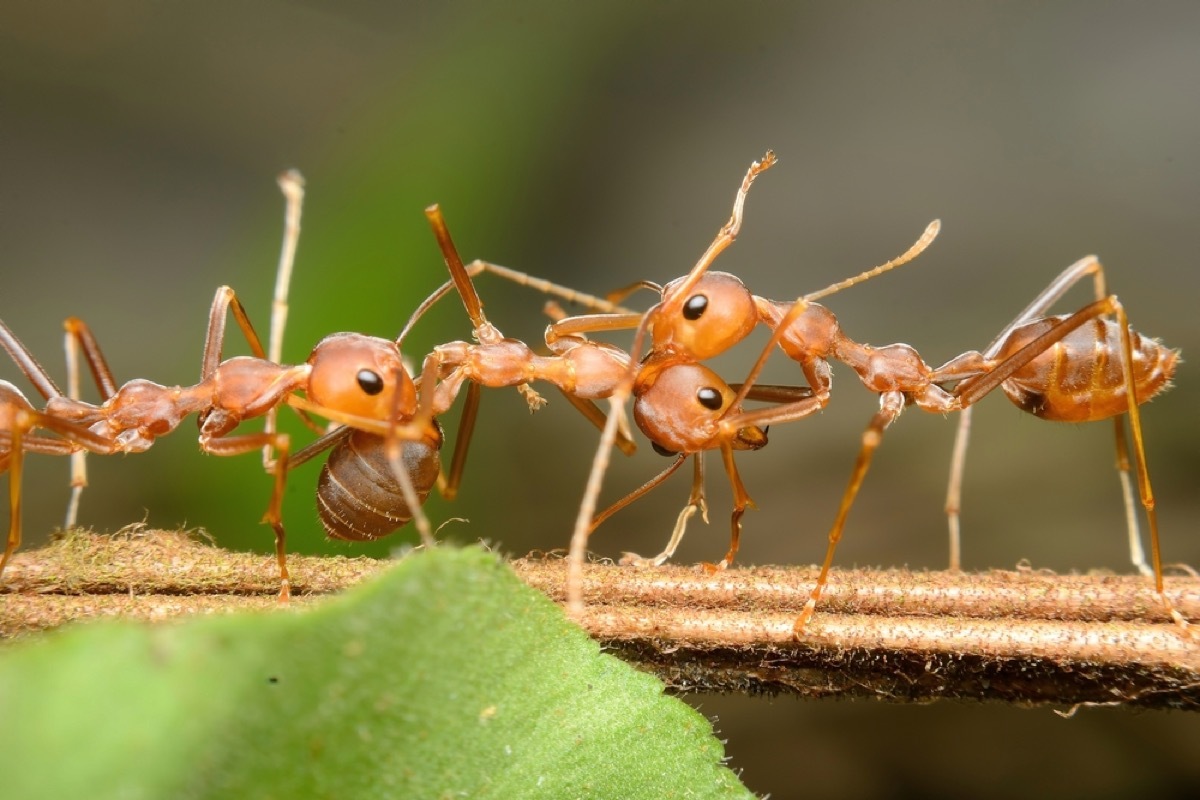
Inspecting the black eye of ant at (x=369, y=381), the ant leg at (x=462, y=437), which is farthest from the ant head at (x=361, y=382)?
the ant leg at (x=462, y=437)

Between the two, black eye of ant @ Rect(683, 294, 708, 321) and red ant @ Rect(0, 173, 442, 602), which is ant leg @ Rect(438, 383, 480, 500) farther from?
black eye of ant @ Rect(683, 294, 708, 321)

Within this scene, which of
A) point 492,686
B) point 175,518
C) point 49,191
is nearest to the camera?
point 492,686

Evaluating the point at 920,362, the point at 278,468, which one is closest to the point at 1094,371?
the point at 920,362

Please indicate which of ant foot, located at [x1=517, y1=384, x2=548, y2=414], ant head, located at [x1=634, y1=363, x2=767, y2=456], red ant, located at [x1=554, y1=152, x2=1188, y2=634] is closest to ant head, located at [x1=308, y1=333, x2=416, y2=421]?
ant foot, located at [x1=517, y1=384, x2=548, y2=414]

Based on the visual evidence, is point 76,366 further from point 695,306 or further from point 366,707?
point 366,707

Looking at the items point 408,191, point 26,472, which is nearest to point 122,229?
point 26,472

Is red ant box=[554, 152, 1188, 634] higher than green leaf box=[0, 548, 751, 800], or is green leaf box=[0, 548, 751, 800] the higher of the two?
red ant box=[554, 152, 1188, 634]

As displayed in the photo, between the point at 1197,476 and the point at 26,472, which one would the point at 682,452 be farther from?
the point at 26,472

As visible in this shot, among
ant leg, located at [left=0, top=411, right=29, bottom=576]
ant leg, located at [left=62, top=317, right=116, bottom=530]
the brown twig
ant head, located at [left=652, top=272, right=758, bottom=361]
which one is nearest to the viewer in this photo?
the brown twig
